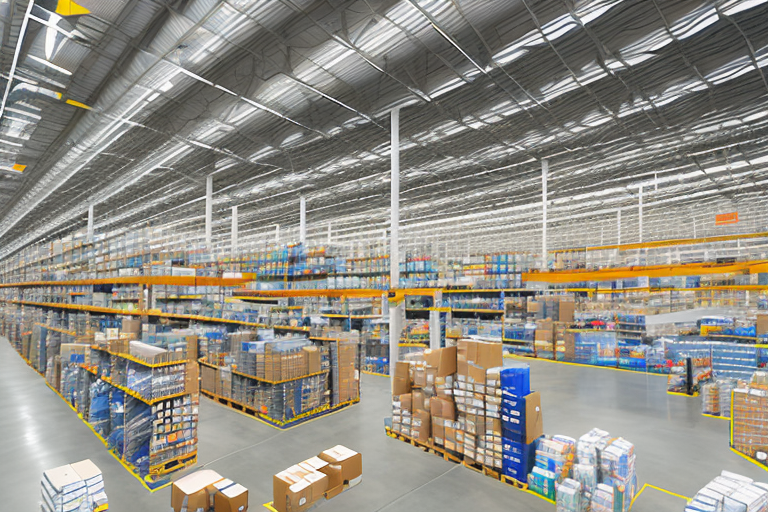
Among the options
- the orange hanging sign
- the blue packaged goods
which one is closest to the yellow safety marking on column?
the blue packaged goods

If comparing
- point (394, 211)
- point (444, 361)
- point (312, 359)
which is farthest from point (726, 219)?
point (312, 359)

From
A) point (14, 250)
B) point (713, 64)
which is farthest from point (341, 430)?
point (14, 250)

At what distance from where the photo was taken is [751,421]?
211 inches

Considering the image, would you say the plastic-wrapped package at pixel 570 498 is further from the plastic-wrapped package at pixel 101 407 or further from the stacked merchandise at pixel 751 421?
the plastic-wrapped package at pixel 101 407

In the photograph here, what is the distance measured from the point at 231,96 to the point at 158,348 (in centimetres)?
531

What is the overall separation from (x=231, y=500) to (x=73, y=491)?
1361 mm

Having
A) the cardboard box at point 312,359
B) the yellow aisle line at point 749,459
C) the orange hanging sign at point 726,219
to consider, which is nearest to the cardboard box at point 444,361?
the cardboard box at point 312,359

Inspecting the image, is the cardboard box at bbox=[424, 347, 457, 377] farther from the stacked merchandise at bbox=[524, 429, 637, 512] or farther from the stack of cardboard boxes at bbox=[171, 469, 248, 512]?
the stack of cardboard boxes at bbox=[171, 469, 248, 512]

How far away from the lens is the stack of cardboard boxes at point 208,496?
389 cm

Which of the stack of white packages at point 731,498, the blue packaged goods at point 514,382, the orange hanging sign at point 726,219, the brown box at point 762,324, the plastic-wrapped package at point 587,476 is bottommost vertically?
the plastic-wrapped package at point 587,476

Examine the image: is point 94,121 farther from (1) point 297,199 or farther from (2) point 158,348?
(1) point 297,199

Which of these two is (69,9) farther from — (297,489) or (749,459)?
(749,459)

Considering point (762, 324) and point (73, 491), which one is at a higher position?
point (762, 324)

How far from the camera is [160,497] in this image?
4461 mm
